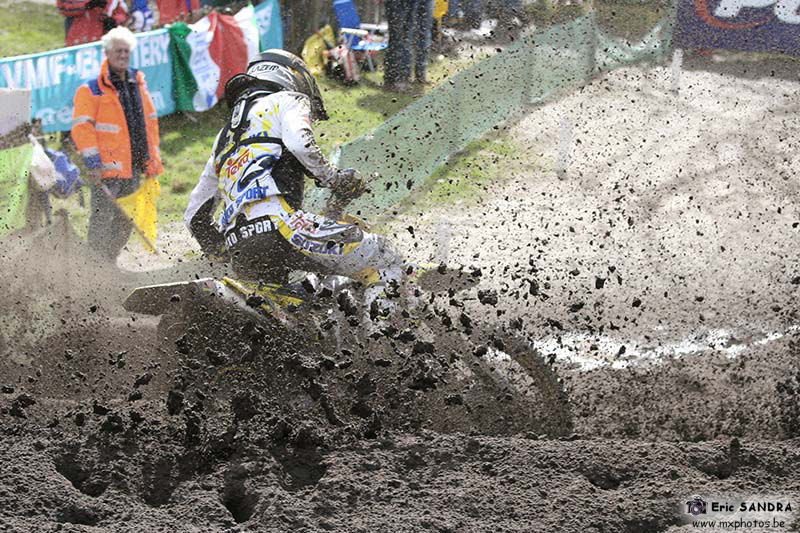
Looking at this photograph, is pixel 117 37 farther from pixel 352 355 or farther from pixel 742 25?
pixel 742 25

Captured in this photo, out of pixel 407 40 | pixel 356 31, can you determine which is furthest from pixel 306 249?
pixel 356 31

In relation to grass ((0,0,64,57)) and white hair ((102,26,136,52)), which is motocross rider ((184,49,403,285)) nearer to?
white hair ((102,26,136,52))

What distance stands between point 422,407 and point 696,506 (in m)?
1.72

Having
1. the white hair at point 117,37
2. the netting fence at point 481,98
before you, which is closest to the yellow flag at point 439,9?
the netting fence at point 481,98

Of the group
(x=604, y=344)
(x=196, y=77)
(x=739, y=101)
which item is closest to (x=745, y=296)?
(x=604, y=344)

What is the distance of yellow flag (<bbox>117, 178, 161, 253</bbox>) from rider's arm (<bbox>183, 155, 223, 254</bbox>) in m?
1.87

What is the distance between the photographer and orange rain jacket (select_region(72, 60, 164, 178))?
28.6ft

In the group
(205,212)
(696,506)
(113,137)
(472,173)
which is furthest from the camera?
(472,173)

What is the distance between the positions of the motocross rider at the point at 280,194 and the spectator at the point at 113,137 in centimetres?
220

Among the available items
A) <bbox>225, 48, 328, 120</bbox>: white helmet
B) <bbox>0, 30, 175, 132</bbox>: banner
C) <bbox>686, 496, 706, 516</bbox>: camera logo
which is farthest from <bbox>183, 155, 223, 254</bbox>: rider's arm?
<bbox>686, 496, 706, 516</bbox>: camera logo

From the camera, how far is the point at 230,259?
7.19 metres

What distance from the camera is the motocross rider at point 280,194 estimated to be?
6.63 meters

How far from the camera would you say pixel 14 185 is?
8727 mm

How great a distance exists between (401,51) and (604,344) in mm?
6162
